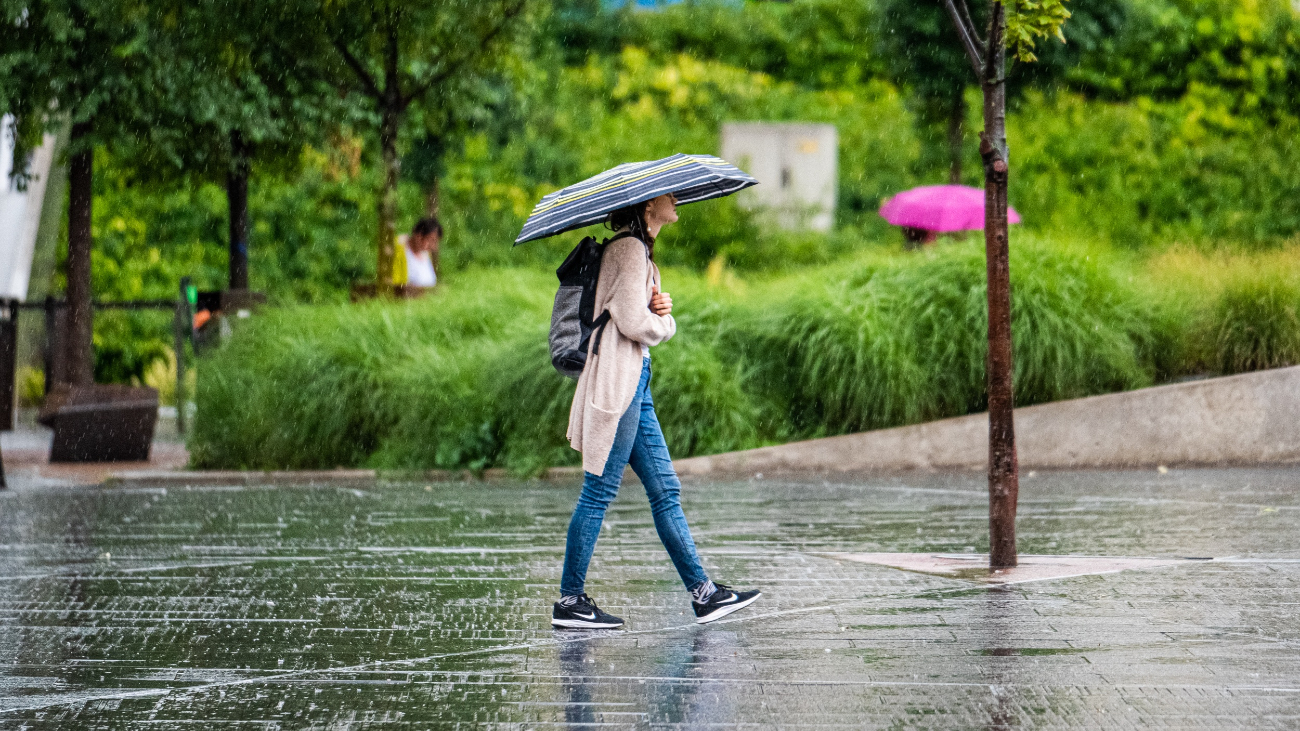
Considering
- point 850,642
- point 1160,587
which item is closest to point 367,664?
point 850,642

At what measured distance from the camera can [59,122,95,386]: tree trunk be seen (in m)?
18.1

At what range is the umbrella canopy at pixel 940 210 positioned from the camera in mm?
17500

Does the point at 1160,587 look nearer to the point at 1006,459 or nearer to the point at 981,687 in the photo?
the point at 1006,459

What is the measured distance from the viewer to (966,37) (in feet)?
25.2

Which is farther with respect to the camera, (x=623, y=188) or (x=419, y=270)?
(x=419, y=270)

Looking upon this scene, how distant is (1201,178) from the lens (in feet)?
82.1

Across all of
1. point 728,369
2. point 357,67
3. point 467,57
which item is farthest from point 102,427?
point 728,369

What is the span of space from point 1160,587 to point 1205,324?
6.84 metres

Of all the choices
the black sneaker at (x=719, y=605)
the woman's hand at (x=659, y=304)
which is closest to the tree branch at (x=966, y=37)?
the woman's hand at (x=659, y=304)

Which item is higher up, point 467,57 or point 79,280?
point 467,57

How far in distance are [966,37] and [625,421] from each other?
2592mm

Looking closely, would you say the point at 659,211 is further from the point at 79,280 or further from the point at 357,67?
the point at 79,280

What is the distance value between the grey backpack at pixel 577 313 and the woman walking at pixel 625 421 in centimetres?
3

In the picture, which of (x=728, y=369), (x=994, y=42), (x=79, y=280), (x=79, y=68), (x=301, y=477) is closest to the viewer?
(x=994, y=42)
